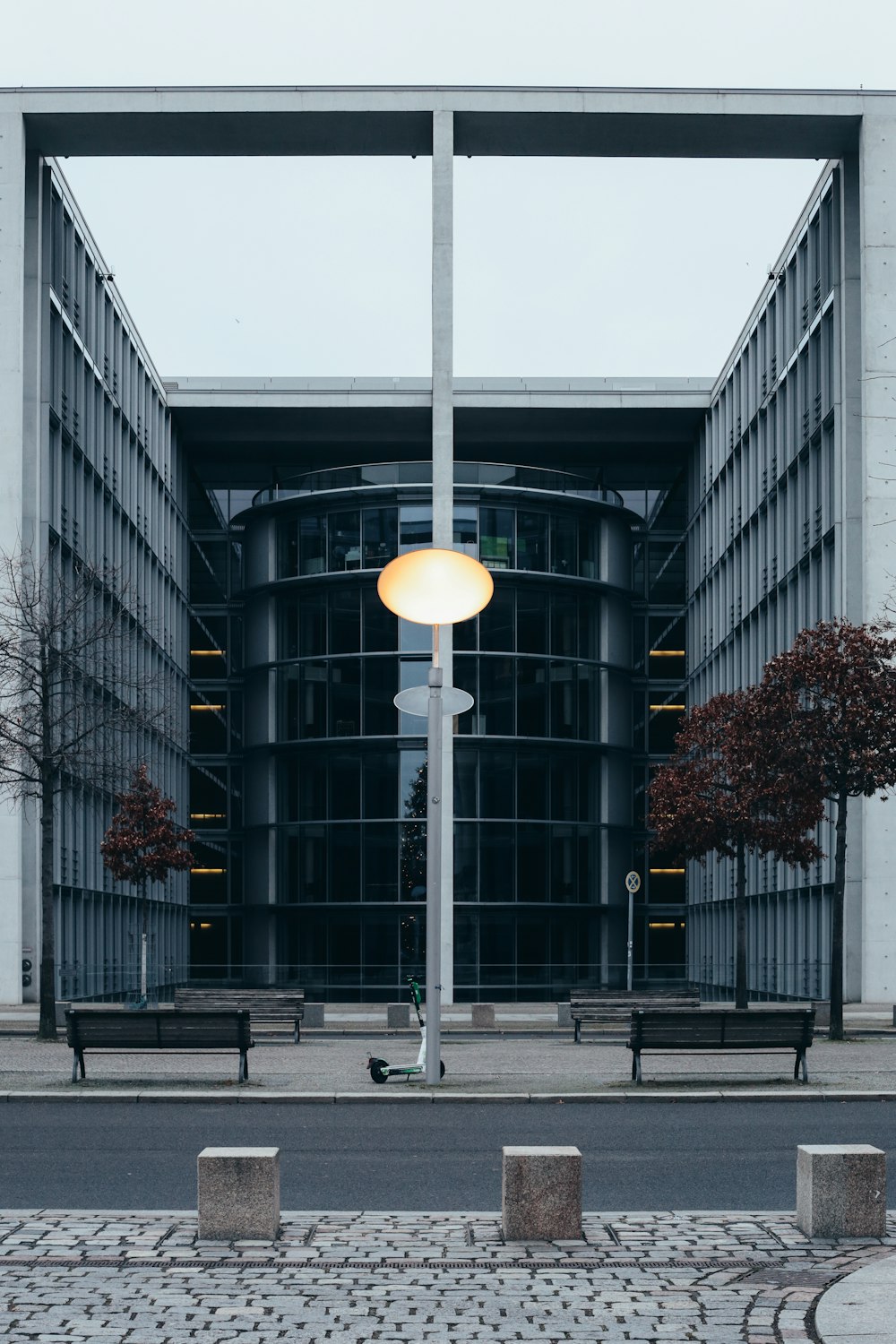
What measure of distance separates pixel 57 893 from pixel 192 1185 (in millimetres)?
30085

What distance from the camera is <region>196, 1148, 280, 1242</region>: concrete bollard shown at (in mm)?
8594

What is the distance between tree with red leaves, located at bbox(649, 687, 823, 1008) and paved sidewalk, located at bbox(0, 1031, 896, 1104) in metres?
4.63

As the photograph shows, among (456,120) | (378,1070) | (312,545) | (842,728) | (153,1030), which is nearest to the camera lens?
(378,1070)

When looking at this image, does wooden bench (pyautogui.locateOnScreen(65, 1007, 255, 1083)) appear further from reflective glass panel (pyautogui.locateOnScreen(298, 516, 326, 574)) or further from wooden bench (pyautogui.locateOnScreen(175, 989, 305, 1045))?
reflective glass panel (pyautogui.locateOnScreen(298, 516, 326, 574))

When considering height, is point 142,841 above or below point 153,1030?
above

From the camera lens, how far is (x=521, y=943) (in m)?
48.2

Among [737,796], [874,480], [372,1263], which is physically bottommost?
[372,1263]

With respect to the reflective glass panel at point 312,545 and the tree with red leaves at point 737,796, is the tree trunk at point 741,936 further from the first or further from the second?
the reflective glass panel at point 312,545

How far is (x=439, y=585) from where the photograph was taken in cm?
1582

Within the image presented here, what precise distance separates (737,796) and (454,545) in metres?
17.4

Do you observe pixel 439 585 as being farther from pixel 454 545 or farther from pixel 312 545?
pixel 312 545

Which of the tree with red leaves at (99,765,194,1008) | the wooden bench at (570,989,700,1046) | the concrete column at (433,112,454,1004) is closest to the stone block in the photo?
the wooden bench at (570,989,700,1046)

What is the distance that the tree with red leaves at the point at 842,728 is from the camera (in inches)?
1005

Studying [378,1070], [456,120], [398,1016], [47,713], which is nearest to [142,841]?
[398,1016]
